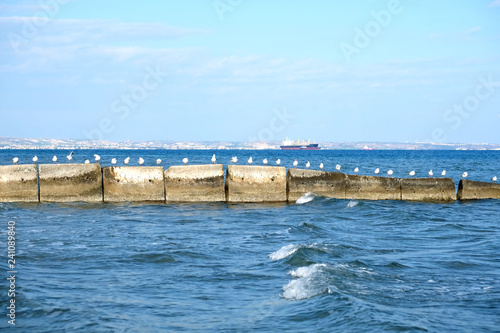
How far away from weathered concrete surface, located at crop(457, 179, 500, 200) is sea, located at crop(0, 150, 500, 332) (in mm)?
3099

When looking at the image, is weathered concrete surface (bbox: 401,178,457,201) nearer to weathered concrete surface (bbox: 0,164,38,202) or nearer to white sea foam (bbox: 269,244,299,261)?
white sea foam (bbox: 269,244,299,261)

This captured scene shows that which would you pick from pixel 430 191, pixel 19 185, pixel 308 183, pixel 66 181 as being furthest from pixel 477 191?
pixel 19 185

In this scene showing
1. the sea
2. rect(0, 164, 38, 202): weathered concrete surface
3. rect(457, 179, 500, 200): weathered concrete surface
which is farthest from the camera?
rect(457, 179, 500, 200): weathered concrete surface

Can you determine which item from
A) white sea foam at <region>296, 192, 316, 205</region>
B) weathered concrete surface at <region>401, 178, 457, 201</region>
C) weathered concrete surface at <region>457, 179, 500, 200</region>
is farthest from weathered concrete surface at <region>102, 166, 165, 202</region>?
weathered concrete surface at <region>457, 179, 500, 200</region>

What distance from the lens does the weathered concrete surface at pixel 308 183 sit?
16688 millimetres

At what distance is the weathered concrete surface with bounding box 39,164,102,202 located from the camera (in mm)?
15711

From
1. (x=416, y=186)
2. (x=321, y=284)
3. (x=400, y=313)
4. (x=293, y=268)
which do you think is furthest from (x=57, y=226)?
(x=416, y=186)

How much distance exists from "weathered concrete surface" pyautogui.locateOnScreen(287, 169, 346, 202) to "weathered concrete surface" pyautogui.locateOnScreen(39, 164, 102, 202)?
5.38 metres

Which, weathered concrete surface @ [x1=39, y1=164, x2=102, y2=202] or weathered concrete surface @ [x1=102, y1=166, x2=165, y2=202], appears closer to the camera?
weathered concrete surface @ [x1=39, y1=164, x2=102, y2=202]

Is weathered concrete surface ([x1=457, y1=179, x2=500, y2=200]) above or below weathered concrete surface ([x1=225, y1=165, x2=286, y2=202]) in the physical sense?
below

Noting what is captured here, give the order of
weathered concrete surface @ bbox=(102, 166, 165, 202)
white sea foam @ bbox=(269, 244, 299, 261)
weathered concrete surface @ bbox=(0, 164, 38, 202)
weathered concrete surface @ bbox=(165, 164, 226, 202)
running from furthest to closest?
weathered concrete surface @ bbox=(165, 164, 226, 202) → weathered concrete surface @ bbox=(102, 166, 165, 202) → weathered concrete surface @ bbox=(0, 164, 38, 202) → white sea foam @ bbox=(269, 244, 299, 261)

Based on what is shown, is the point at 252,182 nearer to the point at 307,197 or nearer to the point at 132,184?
the point at 307,197

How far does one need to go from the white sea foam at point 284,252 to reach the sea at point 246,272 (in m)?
0.04

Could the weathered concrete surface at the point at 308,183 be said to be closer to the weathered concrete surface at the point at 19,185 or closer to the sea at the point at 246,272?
the sea at the point at 246,272
